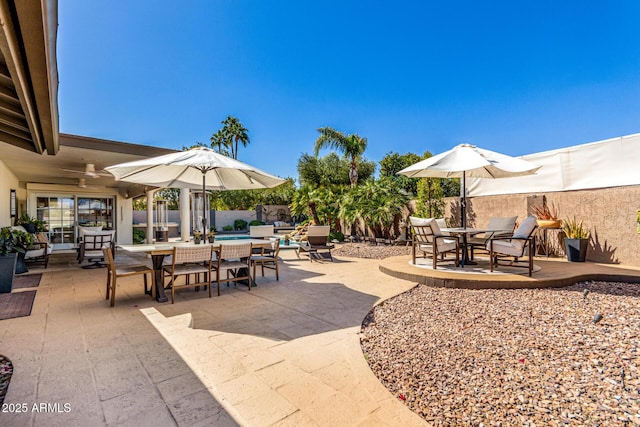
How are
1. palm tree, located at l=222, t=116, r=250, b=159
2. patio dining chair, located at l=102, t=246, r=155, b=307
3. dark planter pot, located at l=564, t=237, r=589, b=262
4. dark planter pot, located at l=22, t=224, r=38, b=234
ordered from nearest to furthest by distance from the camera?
patio dining chair, located at l=102, t=246, r=155, b=307, dark planter pot, located at l=564, t=237, r=589, b=262, dark planter pot, located at l=22, t=224, r=38, b=234, palm tree, located at l=222, t=116, r=250, b=159

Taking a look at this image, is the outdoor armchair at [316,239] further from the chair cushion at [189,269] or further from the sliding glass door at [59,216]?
the sliding glass door at [59,216]

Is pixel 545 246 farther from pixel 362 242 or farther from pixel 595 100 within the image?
pixel 595 100

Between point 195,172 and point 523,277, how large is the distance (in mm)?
6563

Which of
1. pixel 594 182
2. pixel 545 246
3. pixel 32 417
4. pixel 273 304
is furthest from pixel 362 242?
pixel 32 417

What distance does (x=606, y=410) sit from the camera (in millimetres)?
1928

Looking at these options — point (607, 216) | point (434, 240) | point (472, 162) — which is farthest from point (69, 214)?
point (607, 216)

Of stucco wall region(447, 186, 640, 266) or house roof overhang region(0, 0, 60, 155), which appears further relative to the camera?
stucco wall region(447, 186, 640, 266)

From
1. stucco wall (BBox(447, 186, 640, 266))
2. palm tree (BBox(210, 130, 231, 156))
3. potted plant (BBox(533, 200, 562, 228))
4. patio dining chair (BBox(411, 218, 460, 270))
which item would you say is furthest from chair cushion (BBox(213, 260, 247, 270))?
palm tree (BBox(210, 130, 231, 156))

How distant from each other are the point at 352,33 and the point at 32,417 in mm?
12287

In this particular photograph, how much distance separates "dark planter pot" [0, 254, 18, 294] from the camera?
5168mm

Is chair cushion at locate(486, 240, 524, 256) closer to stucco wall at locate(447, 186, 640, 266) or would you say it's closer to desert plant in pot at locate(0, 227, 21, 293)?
stucco wall at locate(447, 186, 640, 266)

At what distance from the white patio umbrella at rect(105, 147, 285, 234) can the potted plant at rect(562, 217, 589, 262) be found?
6.50 metres

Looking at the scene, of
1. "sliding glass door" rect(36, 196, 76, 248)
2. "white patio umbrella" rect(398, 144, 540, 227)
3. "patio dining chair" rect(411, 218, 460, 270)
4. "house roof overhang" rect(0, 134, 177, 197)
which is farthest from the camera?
"sliding glass door" rect(36, 196, 76, 248)

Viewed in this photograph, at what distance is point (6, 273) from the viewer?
5.19 m
